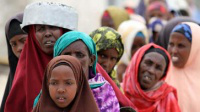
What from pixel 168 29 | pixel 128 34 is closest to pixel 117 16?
pixel 128 34

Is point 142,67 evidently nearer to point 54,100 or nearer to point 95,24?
point 54,100

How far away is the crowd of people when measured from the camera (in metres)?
5.48

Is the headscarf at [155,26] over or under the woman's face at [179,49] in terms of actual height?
over

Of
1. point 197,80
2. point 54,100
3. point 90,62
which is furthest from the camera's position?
point 197,80

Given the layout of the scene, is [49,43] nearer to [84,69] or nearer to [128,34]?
[84,69]

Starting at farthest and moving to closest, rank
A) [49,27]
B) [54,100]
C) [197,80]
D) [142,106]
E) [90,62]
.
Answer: [197,80] < [142,106] < [49,27] < [90,62] < [54,100]

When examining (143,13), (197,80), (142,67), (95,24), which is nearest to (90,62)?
(142,67)

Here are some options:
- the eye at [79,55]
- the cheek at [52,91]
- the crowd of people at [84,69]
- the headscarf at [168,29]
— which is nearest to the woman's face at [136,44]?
the headscarf at [168,29]

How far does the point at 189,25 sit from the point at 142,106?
1366mm

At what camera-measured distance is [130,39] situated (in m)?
9.45

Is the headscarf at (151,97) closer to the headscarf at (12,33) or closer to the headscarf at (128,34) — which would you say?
the headscarf at (12,33)

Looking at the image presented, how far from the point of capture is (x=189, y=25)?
815 cm

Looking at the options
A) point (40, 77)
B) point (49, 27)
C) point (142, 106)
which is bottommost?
point (142, 106)

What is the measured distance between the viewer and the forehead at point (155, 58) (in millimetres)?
7344
